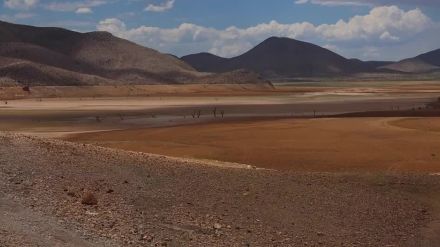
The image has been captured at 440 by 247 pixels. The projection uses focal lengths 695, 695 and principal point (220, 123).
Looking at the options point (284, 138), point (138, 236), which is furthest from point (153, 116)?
point (138, 236)

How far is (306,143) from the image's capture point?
110 ft

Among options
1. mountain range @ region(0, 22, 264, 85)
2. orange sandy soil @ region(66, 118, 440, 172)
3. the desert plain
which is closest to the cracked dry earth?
the desert plain

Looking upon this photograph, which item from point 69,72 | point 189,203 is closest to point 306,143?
point 189,203

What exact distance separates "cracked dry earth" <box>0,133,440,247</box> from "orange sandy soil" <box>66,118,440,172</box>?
8.66 meters

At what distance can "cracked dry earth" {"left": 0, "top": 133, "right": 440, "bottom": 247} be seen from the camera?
415 inches

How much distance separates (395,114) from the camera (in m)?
55.1

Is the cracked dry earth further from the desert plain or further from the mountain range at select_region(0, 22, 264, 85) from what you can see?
the mountain range at select_region(0, 22, 264, 85)

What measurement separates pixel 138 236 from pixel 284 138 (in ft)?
85.2

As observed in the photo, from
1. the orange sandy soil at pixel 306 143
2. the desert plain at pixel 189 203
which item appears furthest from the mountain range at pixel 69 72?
the desert plain at pixel 189 203

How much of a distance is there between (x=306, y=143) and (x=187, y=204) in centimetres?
2109

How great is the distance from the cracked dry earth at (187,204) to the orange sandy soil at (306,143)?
Result: 8.66 meters

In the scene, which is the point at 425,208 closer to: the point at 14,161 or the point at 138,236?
the point at 138,236

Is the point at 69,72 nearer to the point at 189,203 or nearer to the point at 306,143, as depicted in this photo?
the point at 306,143

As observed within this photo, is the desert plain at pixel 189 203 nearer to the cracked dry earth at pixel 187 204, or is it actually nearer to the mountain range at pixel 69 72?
the cracked dry earth at pixel 187 204
